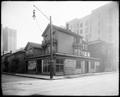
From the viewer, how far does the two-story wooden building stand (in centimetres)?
2191

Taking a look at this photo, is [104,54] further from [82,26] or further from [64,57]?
[82,26]

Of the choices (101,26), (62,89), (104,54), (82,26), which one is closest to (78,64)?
(104,54)

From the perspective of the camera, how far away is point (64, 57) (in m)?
22.2

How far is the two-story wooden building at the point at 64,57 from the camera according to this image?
21906 millimetres

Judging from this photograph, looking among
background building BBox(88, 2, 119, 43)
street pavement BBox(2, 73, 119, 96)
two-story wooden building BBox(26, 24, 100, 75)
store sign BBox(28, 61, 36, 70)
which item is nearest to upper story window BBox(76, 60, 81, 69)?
two-story wooden building BBox(26, 24, 100, 75)

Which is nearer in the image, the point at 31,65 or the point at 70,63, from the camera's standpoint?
the point at 70,63

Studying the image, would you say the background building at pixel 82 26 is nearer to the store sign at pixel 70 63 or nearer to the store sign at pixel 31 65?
the store sign at pixel 70 63

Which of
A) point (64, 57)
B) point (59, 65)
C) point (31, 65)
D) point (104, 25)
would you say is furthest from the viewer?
point (104, 25)

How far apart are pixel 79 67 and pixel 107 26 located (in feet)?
110

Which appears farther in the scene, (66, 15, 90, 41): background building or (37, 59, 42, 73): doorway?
(66, 15, 90, 41): background building

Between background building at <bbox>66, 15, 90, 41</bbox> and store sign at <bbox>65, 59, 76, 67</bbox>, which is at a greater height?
background building at <bbox>66, 15, 90, 41</bbox>

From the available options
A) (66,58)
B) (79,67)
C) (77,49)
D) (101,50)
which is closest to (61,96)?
(66,58)

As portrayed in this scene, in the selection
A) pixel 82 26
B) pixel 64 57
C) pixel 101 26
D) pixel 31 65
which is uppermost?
pixel 82 26

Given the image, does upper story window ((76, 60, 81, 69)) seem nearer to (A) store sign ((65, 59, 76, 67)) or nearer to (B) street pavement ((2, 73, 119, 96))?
(A) store sign ((65, 59, 76, 67))
